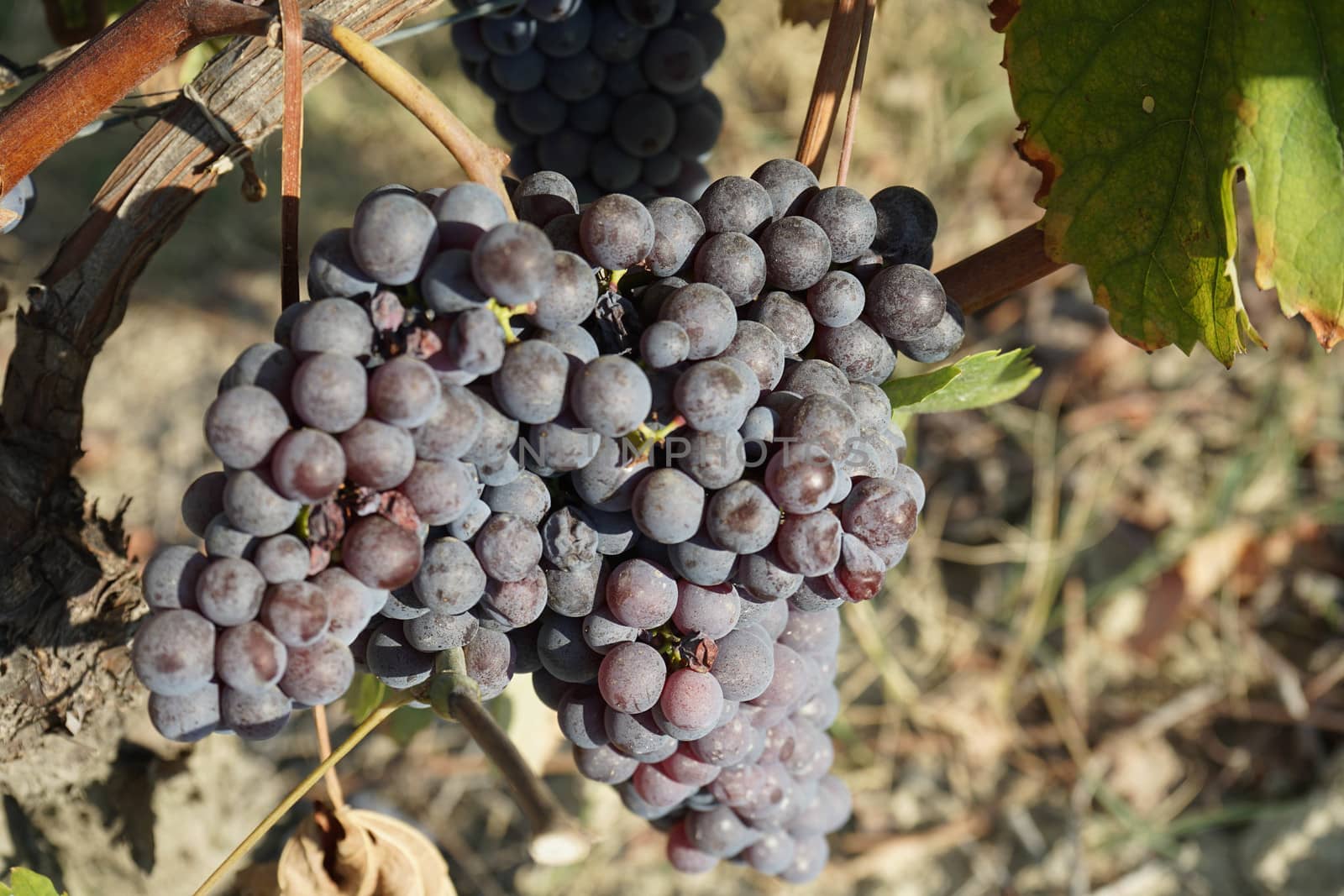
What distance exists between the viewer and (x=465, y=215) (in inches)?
28.4

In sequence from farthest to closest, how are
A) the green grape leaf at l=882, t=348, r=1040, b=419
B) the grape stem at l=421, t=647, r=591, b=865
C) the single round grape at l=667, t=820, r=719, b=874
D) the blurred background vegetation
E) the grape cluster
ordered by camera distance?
1. the blurred background vegetation
2. the grape cluster
3. the single round grape at l=667, t=820, r=719, b=874
4. the green grape leaf at l=882, t=348, r=1040, b=419
5. the grape stem at l=421, t=647, r=591, b=865

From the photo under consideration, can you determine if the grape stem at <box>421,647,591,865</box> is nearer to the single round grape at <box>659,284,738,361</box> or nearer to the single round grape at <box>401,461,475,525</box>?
the single round grape at <box>401,461,475,525</box>

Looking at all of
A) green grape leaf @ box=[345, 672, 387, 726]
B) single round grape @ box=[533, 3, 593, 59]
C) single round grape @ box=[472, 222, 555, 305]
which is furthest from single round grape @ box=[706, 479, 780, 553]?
single round grape @ box=[533, 3, 593, 59]

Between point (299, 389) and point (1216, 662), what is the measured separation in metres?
2.09

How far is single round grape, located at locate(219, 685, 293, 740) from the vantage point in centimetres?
74

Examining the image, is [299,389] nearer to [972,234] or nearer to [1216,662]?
[1216,662]

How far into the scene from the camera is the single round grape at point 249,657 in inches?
28.0

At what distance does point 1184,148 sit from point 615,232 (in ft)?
1.76

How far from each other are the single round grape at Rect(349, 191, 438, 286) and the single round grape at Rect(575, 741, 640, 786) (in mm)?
498

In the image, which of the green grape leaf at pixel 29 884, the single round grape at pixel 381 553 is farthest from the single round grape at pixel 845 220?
the green grape leaf at pixel 29 884

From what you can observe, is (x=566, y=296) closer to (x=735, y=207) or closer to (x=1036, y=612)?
(x=735, y=207)

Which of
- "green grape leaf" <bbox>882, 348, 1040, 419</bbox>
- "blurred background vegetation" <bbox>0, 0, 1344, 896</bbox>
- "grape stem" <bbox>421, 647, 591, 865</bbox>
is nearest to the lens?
"grape stem" <bbox>421, 647, 591, 865</bbox>

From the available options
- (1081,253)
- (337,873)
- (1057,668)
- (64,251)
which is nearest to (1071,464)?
(1057,668)

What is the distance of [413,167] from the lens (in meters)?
3.00
